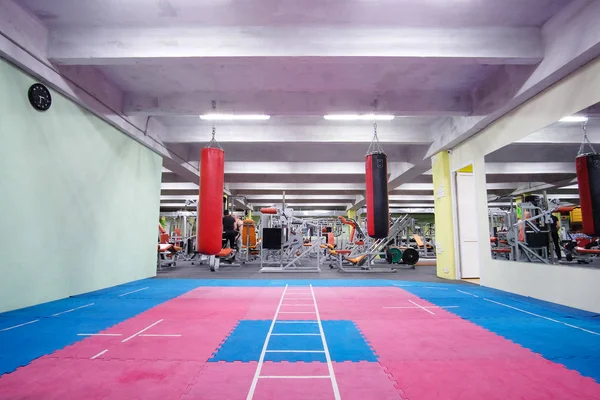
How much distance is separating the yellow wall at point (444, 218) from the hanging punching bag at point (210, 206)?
5.17m

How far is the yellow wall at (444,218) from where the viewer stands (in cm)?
672

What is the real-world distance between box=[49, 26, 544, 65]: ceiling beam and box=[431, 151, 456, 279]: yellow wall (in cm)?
347

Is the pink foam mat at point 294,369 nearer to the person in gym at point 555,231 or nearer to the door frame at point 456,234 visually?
the person in gym at point 555,231

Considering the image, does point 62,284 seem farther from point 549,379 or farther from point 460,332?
point 549,379

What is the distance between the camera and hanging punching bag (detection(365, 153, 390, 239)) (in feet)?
12.2

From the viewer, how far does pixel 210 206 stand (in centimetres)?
351

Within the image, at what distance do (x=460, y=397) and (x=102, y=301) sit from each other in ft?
14.2

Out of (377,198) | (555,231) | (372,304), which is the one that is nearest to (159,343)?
(372,304)

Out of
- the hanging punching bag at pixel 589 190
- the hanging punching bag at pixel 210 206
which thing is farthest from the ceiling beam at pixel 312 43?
the hanging punching bag at pixel 589 190


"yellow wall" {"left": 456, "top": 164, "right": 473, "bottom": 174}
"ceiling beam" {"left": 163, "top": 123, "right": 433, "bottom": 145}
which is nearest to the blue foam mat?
"yellow wall" {"left": 456, "top": 164, "right": 473, "bottom": 174}

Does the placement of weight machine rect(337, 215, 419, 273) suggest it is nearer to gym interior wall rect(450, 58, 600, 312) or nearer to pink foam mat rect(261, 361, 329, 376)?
gym interior wall rect(450, 58, 600, 312)

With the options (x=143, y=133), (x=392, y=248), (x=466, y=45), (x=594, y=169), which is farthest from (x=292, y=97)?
(x=392, y=248)

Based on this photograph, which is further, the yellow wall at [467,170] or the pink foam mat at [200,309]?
the yellow wall at [467,170]

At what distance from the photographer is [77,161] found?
4.64 meters
